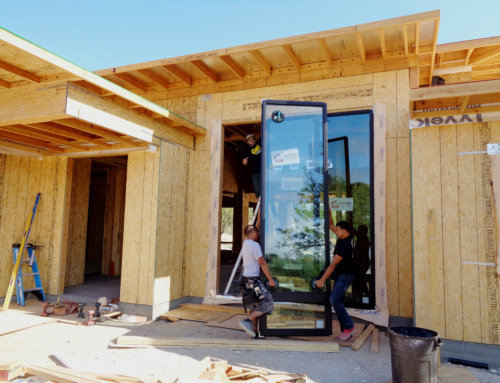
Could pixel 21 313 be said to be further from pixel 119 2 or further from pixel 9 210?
pixel 119 2

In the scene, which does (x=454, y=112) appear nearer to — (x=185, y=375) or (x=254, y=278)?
(x=254, y=278)

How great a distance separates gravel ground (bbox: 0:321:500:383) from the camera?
3564 millimetres

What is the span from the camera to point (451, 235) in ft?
14.1

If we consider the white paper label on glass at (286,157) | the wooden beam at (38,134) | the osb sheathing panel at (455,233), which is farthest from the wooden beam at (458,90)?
the wooden beam at (38,134)

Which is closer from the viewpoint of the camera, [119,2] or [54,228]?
[54,228]

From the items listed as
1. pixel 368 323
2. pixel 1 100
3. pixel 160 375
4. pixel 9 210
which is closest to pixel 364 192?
pixel 368 323

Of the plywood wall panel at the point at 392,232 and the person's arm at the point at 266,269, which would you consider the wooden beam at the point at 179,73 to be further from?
the person's arm at the point at 266,269

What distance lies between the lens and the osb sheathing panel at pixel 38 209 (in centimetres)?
672

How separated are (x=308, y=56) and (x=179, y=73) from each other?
2.62 metres

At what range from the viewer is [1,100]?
179 inches

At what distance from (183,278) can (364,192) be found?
380 centimetres

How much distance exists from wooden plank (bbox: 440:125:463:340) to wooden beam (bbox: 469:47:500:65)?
2.71 m

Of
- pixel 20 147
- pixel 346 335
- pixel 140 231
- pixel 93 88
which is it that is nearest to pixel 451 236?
pixel 346 335

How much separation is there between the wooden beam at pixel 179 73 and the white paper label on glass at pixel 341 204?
3.94 meters
